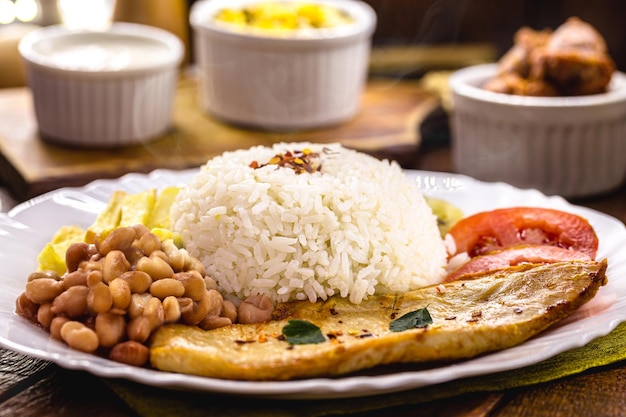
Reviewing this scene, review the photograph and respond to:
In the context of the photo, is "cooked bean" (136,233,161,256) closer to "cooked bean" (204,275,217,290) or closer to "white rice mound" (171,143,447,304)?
"cooked bean" (204,275,217,290)

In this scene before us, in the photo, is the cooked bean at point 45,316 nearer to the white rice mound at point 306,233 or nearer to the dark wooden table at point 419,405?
the dark wooden table at point 419,405

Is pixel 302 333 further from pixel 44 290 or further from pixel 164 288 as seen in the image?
pixel 44 290

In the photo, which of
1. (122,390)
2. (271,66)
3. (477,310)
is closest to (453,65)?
(271,66)

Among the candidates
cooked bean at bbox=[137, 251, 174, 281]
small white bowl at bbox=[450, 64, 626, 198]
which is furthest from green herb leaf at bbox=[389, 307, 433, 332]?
small white bowl at bbox=[450, 64, 626, 198]

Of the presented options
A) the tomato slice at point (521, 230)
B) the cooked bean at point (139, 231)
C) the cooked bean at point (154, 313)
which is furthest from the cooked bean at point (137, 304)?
the tomato slice at point (521, 230)

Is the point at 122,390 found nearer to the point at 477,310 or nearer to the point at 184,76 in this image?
A: the point at 477,310
